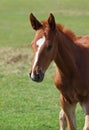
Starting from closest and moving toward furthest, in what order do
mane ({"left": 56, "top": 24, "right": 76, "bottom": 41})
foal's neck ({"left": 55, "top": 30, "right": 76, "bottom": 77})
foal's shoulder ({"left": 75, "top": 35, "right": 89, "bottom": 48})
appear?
foal's neck ({"left": 55, "top": 30, "right": 76, "bottom": 77})
mane ({"left": 56, "top": 24, "right": 76, "bottom": 41})
foal's shoulder ({"left": 75, "top": 35, "right": 89, "bottom": 48})

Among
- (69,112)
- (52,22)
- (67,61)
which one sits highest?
(52,22)

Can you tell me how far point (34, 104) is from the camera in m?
11.1

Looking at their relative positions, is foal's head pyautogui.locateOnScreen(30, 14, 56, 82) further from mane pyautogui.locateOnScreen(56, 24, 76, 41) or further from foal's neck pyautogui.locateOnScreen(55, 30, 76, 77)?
mane pyautogui.locateOnScreen(56, 24, 76, 41)

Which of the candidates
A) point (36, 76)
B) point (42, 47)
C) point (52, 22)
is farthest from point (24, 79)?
point (36, 76)

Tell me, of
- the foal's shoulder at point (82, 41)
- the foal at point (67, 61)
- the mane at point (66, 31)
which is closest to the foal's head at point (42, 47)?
the foal at point (67, 61)

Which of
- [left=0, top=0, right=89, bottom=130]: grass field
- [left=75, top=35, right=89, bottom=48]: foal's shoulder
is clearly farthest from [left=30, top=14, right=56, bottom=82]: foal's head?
[left=0, top=0, right=89, bottom=130]: grass field

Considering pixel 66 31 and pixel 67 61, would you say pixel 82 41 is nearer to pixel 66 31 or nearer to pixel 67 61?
pixel 66 31

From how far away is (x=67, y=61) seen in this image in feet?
24.8

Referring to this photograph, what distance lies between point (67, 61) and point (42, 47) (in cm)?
87

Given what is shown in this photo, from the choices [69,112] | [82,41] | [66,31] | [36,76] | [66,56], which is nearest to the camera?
[36,76]

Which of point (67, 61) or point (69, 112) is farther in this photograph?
point (69, 112)

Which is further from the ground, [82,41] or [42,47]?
[42,47]

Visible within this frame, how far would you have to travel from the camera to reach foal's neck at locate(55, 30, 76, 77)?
7.41m

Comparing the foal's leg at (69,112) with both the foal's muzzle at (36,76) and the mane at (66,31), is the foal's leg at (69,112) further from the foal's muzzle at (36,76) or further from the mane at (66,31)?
the foal's muzzle at (36,76)
